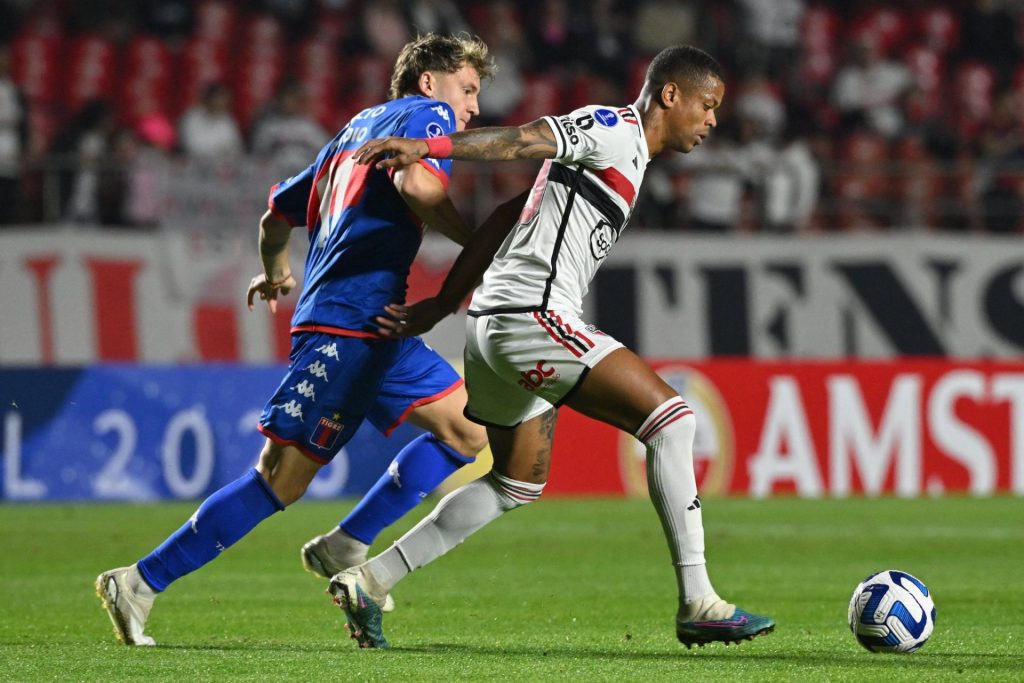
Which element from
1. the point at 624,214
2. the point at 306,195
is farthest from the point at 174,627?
the point at 624,214

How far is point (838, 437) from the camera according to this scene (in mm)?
13789

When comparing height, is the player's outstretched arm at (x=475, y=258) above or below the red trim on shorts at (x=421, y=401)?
above

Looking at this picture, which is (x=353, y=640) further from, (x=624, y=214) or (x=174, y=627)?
(x=624, y=214)

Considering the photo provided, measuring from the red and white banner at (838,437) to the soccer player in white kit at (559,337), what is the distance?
7892mm

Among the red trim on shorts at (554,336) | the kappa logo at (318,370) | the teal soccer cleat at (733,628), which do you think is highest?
the red trim on shorts at (554,336)

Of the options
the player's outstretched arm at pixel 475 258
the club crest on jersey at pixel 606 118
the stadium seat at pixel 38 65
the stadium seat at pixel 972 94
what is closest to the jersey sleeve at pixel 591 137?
the club crest on jersey at pixel 606 118

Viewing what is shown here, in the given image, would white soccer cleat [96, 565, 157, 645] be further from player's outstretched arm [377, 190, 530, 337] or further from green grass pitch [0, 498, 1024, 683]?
player's outstretched arm [377, 190, 530, 337]

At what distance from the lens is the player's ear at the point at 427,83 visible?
638cm

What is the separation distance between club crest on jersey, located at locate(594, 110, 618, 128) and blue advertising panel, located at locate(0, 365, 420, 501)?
7829 millimetres

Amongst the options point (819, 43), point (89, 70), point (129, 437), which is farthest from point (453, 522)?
point (819, 43)

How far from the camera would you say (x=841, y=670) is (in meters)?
5.15

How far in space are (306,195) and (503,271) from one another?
1.18 metres

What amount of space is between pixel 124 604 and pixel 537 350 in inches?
67.7

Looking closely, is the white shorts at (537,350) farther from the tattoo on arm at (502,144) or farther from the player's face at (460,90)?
the player's face at (460,90)
